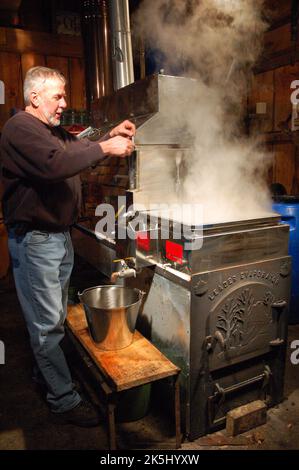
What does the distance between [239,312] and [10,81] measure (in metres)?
5.62

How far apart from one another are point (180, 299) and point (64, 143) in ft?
4.93

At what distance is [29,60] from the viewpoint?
244 inches

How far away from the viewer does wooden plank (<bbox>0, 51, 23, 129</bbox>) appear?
237 inches

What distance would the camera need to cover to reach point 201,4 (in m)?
4.53

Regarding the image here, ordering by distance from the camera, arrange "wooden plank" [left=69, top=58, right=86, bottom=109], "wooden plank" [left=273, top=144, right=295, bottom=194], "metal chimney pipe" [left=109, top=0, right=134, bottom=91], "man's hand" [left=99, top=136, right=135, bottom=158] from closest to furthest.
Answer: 1. "man's hand" [left=99, top=136, right=135, bottom=158]
2. "metal chimney pipe" [left=109, top=0, right=134, bottom=91]
3. "wooden plank" [left=273, top=144, right=295, bottom=194]
4. "wooden plank" [left=69, top=58, right=86, bottom=109]

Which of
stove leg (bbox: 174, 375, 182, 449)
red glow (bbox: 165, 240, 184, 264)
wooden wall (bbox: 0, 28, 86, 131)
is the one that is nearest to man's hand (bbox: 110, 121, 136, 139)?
red glow (bbox: 165, 240, 184, 264)

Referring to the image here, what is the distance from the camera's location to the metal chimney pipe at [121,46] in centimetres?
371

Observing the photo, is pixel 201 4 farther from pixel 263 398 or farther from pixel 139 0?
pixel 263 398

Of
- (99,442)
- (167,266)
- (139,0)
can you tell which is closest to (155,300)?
(167,266)

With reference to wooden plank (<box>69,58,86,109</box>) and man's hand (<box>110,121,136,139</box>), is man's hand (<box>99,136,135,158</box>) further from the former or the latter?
wooden plank (<box>69,58,86,109</box>)

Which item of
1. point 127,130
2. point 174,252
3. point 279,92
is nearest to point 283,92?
point 279,92

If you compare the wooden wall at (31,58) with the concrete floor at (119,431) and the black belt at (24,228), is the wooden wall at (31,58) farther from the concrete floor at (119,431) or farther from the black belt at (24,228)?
the concrete floor at (119,431)

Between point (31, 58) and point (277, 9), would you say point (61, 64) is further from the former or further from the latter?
point (277, 9)

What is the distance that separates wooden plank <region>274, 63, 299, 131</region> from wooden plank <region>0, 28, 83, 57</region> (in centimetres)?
349
